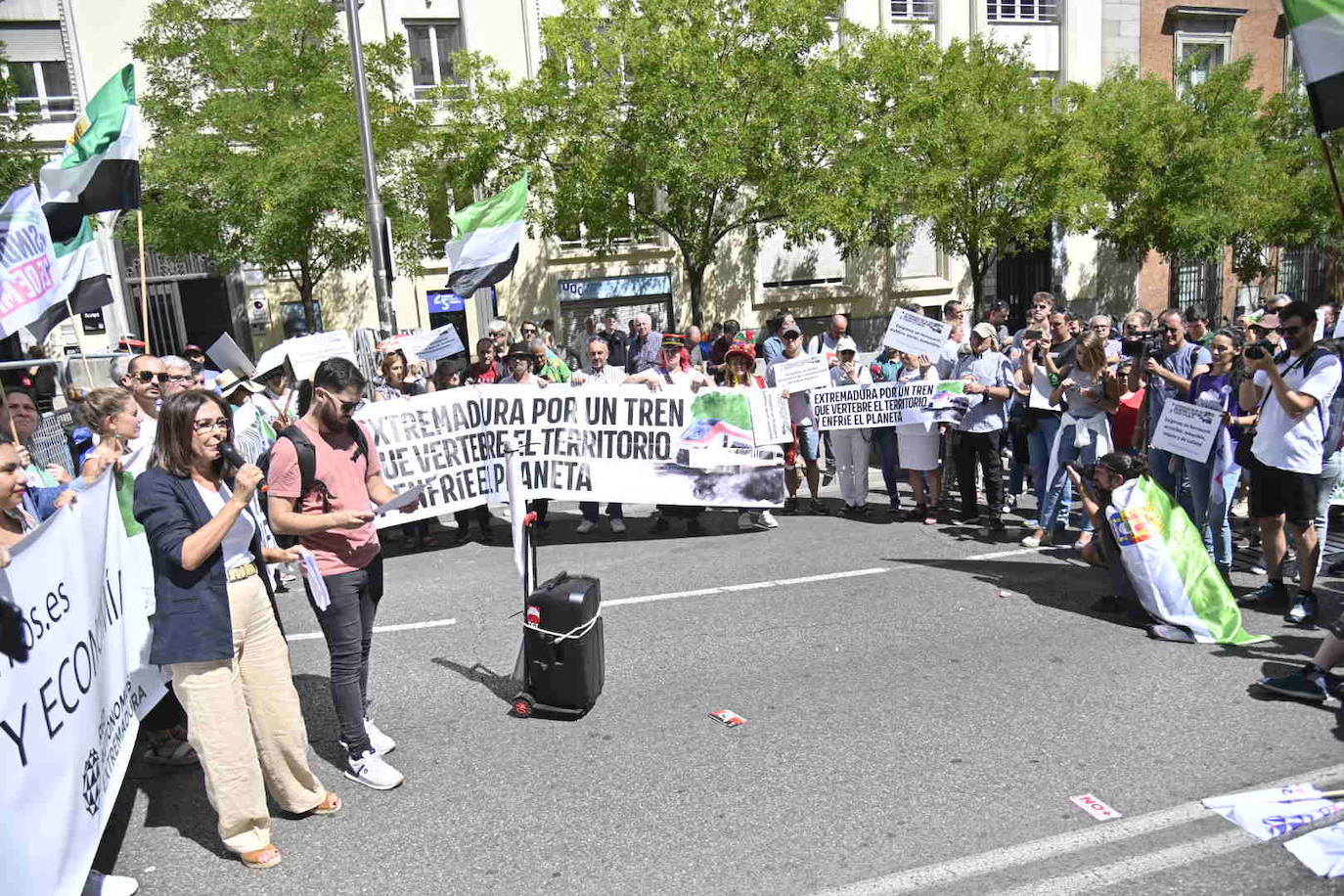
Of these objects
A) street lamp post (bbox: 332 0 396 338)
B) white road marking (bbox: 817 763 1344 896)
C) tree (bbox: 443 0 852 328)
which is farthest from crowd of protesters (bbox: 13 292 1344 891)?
tree (bbox: 443 0 852 328)

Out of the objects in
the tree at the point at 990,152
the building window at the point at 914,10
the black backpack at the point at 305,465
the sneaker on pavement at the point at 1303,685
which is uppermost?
the building window at the point at 914,10

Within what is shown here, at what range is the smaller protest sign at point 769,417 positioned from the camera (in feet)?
31.4

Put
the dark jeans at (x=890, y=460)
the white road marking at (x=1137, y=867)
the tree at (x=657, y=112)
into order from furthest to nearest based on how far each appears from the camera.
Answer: the tree at (x=657, y=112)
the dark jeans at (x=890, y=460)
the white road marking at (x=1137, y=867)

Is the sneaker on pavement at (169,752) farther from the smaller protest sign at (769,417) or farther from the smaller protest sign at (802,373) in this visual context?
the smaller protest sign at (802,373)

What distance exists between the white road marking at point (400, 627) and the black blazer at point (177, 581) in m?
3.13

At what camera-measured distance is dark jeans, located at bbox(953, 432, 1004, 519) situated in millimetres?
9070

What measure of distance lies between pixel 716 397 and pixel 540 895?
6.22m

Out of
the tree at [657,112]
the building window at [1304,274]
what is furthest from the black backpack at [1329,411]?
A: the building window at [1304,274]

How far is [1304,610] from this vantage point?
6273 millimetres

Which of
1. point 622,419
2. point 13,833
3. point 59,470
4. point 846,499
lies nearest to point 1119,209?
point 846,499

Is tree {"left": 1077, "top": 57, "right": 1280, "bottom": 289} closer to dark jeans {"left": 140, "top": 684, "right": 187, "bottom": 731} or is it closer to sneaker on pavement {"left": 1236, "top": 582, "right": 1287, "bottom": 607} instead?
sneaker on pavement {"left": 1236, "top": 582, "right": 1287, "bottom": 607}

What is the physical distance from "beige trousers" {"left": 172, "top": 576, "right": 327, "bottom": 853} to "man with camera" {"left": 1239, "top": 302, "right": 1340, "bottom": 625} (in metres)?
5.88

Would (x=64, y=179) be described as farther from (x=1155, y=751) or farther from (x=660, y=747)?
(x=1155, y=751)

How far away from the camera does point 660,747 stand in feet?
16.1
